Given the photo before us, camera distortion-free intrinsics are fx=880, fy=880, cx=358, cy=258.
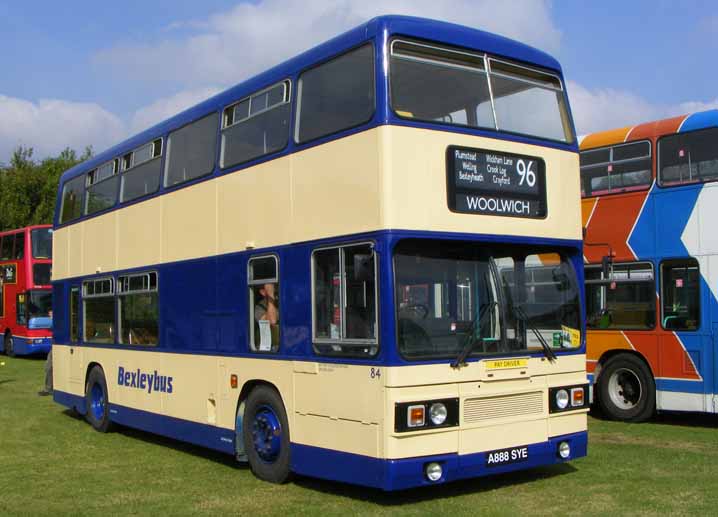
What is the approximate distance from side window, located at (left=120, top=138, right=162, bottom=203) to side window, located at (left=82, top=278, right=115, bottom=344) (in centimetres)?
150

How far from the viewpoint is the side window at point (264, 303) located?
30.5 feet

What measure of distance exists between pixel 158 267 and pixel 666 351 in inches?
296

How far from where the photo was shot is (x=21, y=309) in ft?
104

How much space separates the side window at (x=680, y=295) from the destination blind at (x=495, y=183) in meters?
5.06

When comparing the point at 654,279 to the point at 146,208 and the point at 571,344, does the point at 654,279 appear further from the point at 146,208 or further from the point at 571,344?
the point at 146,208

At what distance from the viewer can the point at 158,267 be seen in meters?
12.0

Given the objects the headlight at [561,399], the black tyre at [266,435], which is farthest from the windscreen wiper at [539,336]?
the black tyre at [266,435]

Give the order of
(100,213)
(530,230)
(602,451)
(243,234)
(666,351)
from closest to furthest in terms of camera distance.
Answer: (530,230), (243,234), (602,451), (666,351), (100,213)

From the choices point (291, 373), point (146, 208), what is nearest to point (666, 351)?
point (291, 373)

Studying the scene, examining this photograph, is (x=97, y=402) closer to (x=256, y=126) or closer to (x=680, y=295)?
(x=256, y=126)

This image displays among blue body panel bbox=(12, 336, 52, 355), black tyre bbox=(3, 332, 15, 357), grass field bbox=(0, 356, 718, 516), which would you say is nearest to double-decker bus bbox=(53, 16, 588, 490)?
grass field bbox=(0, 356, 718, 516)

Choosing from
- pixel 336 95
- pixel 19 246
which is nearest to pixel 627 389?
pixel 336 95

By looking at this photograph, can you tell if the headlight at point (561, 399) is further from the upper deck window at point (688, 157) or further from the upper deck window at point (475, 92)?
the upper deck window at point (688, 157)

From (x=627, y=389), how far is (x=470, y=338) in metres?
6.76
